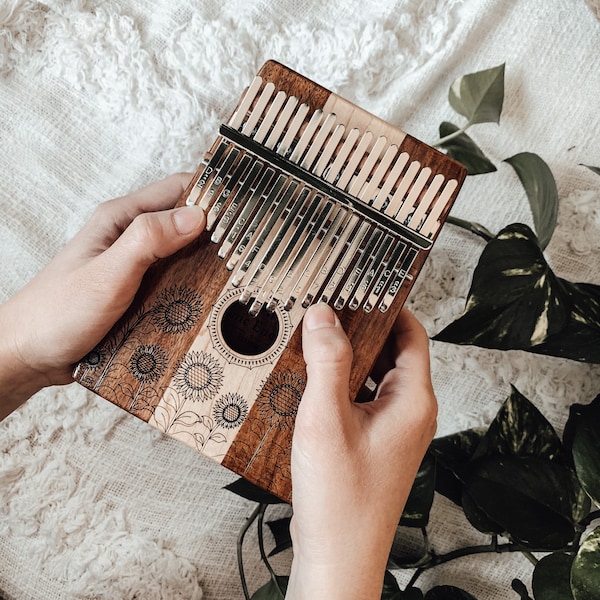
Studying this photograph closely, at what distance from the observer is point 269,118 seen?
30.7 inches

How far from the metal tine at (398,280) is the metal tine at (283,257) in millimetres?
127

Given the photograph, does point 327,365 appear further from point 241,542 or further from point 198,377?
point 241,542

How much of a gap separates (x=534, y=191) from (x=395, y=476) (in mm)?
476

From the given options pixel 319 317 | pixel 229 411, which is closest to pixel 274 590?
pixel 229 411

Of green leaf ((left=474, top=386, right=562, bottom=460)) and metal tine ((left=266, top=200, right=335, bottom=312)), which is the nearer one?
metal tine ((left=266, top=200, right=335, bottom=312))

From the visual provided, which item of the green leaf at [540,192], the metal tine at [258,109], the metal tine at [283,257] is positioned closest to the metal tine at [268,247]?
the metal tine at [283,257]

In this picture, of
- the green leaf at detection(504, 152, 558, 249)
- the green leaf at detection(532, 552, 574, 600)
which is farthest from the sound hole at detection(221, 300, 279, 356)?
the green leaf at detection(532, 552, 574, 600)

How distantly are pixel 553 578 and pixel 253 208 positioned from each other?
66cm

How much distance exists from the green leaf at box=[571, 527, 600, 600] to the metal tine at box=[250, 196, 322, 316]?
0.52m

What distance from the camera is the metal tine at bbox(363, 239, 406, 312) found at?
80 centimetres

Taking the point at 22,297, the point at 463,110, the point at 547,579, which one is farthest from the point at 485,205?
the point at 22,297

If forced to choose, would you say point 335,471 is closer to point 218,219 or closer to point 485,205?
point 218,219

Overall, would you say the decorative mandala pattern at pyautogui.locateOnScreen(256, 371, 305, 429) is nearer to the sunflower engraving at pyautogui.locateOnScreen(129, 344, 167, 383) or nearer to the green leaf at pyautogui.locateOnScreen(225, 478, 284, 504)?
the sunflower engraving at pyautogui.locateOnScreen(129, 344, 167, 383)

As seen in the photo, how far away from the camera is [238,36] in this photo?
3.68 ft
